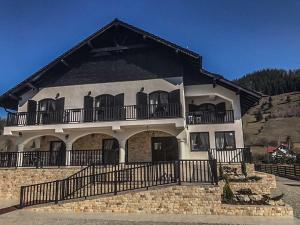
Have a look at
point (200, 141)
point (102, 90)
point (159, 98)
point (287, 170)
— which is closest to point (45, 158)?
point (102, 90)

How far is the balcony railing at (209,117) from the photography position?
18.6 meters

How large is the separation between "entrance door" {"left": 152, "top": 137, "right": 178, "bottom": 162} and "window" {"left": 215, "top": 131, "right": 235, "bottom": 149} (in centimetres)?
282

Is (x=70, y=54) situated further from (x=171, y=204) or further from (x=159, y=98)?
(x=171, y=204)

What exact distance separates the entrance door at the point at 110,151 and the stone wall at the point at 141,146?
1004mm

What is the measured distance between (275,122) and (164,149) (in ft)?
219

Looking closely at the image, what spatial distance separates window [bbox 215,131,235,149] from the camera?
18156 mm

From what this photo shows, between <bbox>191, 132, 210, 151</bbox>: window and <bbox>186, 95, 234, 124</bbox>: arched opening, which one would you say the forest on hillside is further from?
<bbox>191, 132, 210, 151</bbox>: window

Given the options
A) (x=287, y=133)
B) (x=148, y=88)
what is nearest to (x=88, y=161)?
(x=148, y=88)

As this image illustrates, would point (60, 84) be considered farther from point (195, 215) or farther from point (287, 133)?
point (287, 133)

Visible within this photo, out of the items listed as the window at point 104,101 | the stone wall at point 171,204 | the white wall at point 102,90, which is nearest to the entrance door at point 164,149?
the white wall at point 102,90

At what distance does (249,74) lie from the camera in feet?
445

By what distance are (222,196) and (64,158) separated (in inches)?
443

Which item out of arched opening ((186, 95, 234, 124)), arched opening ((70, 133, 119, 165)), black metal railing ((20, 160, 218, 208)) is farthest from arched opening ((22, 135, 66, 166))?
arched opening ((186, 95, 234, 124))

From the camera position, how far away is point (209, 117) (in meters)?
18.8
